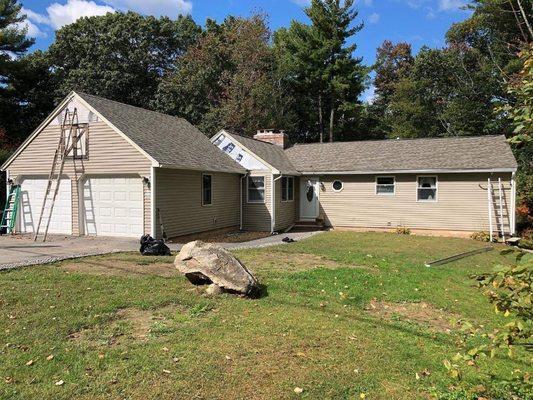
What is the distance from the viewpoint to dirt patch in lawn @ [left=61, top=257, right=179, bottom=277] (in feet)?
29.2

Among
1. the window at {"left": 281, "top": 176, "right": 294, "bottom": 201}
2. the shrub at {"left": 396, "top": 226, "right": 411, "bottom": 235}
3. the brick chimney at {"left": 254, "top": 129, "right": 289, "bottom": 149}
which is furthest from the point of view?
the brick chimney at {"left": 254, "top": 129, "right": 289, "bottom": 149}

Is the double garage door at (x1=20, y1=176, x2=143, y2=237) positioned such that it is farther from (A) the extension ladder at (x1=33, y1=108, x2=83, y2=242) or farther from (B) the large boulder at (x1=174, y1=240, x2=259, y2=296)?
(B) the large boulder at (x1=174, y1=240, x2=259, y2=296)

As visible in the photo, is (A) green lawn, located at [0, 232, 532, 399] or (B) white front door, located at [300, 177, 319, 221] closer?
(A) green lawn, located at [0, 232, 532, 399]

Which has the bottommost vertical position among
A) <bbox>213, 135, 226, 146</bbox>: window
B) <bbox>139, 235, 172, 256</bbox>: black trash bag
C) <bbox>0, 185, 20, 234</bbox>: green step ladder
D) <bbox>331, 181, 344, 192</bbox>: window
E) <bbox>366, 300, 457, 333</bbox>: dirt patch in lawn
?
<bbox>366, 300, 457, 333</bbox>: dirt patch in lawn

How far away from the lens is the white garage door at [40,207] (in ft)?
51.1

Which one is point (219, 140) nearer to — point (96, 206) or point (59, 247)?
point (96, 206)

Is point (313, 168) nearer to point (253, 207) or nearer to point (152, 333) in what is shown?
point (253, 207)

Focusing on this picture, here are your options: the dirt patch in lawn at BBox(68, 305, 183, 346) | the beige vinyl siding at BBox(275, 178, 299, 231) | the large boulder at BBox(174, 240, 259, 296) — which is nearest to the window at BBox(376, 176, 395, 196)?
the beige vinyl siding at BBox(275, 178, 299, 231)

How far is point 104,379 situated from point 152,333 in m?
1.32

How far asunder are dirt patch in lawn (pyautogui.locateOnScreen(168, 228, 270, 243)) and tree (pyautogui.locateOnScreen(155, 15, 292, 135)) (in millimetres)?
14787

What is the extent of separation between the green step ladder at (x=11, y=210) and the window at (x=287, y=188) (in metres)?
10.7

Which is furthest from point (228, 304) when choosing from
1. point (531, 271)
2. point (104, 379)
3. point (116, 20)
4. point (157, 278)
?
point (116, 20)

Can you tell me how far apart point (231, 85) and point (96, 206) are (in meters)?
19.0

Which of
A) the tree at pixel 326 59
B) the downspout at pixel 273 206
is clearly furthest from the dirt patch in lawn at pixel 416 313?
the tree at pixel 326 59
